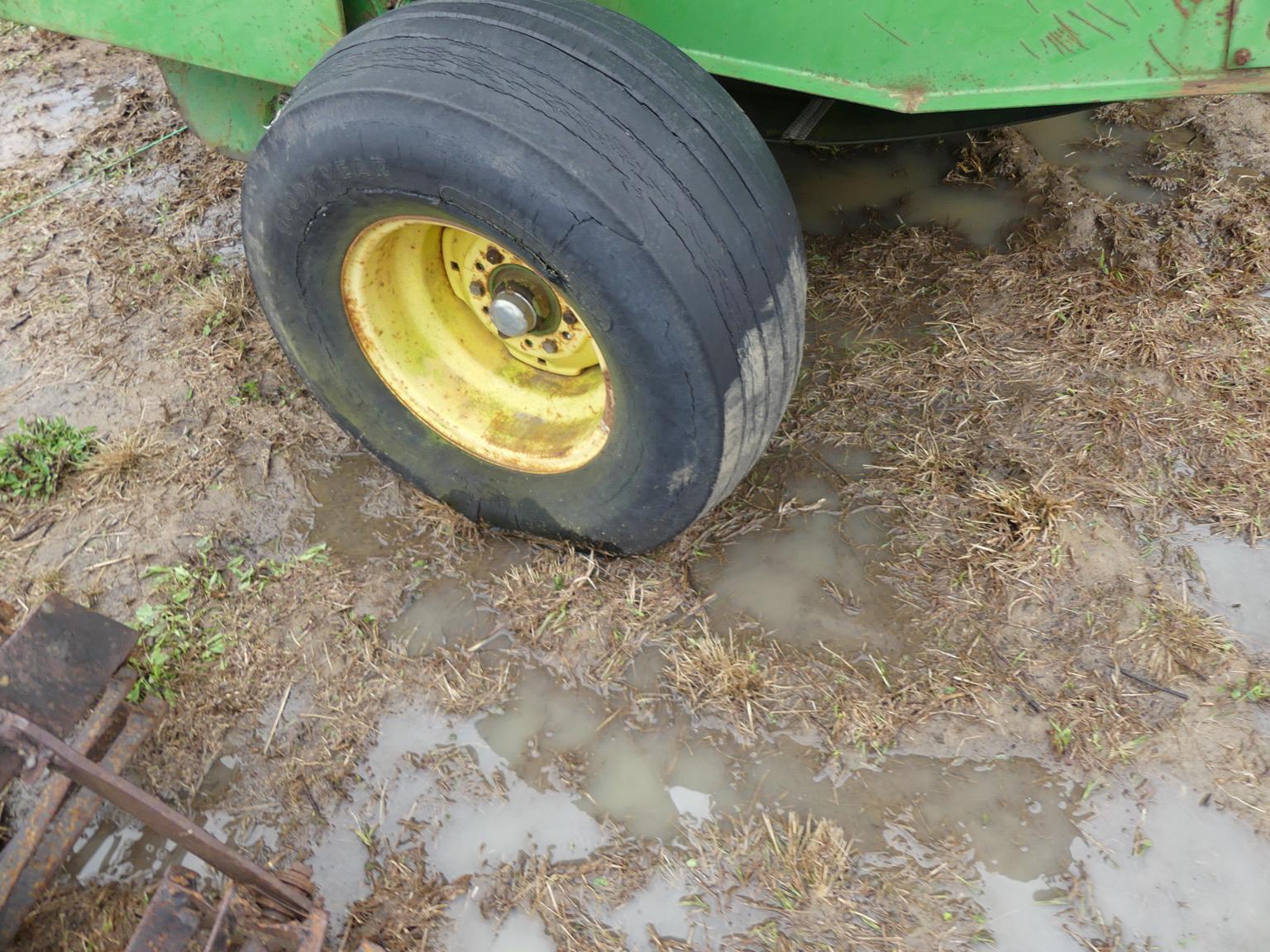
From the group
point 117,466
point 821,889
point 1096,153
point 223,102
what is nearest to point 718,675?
point 821,889

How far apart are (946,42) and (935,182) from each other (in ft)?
5.42

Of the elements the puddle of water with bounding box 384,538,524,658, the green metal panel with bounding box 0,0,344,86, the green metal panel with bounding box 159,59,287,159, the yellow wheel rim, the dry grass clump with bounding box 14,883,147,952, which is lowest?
the dry grass clump with bounding box 14,883,147,952

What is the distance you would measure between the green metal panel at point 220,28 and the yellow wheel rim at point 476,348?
1.80 feet

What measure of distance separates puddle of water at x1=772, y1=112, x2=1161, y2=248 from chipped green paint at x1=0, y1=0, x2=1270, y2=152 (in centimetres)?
131

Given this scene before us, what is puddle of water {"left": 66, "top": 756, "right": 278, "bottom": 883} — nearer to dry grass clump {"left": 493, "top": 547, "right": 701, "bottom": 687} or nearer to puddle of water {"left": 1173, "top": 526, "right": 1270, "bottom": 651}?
dry grass clump {"left": 493, "top": 547, "right": 701, "bottom": 687}

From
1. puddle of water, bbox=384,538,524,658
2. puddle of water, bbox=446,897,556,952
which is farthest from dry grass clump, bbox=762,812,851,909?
puddle of water, bbox=384,538,524,658

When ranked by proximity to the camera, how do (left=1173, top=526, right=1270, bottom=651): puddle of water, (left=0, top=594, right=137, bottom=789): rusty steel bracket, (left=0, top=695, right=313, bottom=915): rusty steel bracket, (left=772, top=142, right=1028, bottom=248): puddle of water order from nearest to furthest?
(left=0, top=695, right=313, bottom=915): rusty steel bracket < (left=0, top=594, right=137, bottom=789): rusty steel bracket < (left=1173, top=526, right=1270, bottom=651): puddle of water < (left=772, top=142, right=1028, bottom=248): puddle of water

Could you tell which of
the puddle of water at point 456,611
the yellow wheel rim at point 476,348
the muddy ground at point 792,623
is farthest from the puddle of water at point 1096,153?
the puddle of water at point 456,611

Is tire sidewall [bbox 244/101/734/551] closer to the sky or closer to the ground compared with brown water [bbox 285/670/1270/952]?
closer to the sky

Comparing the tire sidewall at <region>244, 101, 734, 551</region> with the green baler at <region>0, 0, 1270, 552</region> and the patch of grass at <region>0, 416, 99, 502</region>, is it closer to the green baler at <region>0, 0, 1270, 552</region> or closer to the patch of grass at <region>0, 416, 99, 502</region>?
the green baler at <region>0, 0, 1270, 552</region>

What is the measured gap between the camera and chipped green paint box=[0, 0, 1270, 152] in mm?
1657

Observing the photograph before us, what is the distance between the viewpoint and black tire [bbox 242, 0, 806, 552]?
167cm

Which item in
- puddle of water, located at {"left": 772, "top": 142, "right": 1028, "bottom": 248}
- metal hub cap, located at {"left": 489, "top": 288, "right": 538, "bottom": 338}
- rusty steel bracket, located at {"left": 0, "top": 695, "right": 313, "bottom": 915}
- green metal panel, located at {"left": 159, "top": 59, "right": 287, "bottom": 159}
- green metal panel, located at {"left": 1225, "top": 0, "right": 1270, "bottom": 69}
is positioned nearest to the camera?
rusty steel bracket, located at {"left": 0, "top": 695, "right": 313, "bottom": 915}

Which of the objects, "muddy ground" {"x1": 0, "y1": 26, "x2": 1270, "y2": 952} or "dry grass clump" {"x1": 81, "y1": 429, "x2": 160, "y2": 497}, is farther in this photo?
"dry grass clump" {"x1": 81, "y1": 429, "x2": 160, "y2": 497}
